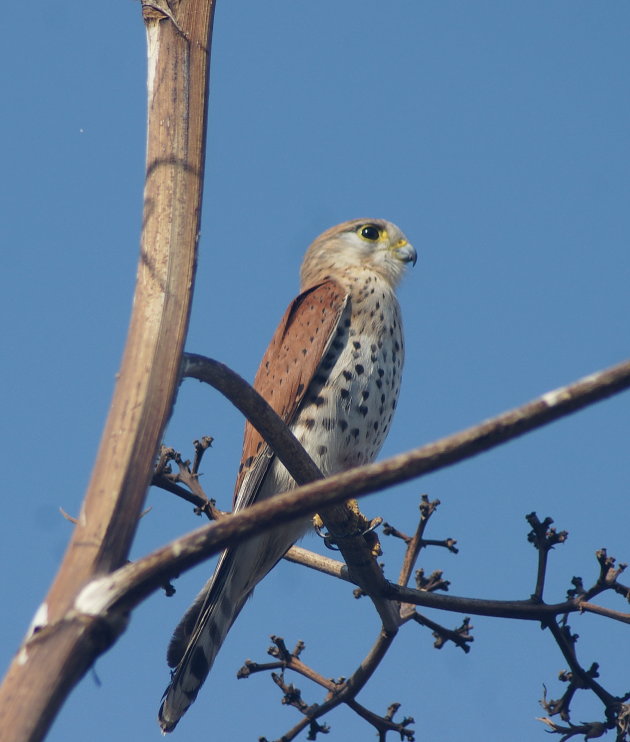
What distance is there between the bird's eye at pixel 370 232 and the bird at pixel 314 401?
54 cm

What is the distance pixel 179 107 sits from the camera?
2.41m

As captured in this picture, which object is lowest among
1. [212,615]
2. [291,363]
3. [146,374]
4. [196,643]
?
[146,374]

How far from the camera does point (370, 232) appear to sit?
5.95 m

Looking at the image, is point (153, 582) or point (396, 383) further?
point (396, 383)

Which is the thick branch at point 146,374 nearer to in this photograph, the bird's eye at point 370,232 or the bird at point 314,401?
the bird at point 314,401

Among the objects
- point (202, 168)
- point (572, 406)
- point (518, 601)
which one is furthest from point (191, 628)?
point (572, 406)

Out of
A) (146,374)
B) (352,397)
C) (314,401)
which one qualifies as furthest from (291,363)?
(146,374)

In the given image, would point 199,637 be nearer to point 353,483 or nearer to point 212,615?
point 212,615

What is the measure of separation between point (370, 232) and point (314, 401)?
1560 millimetres

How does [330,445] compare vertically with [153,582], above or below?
above

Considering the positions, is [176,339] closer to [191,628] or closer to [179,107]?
[179,107]

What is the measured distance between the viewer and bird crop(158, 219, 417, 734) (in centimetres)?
439

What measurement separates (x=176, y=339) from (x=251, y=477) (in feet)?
8.42

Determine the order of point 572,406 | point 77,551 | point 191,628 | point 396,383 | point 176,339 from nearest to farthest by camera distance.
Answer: point 572,406 < point 77,551 < point 176,339 < point 191,628 < point 396,383
